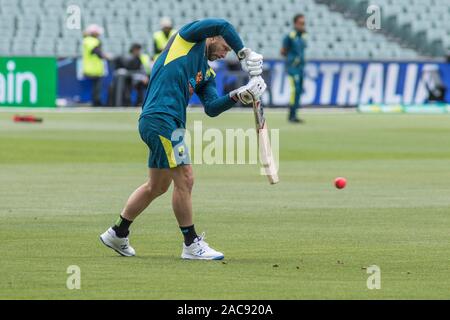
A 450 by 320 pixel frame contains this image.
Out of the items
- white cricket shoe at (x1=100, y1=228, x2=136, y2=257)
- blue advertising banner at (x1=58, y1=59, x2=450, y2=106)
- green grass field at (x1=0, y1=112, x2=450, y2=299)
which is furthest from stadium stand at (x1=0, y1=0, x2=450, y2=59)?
white cricket shoe at (x1=100, y1=228, x2=136, y2=257)

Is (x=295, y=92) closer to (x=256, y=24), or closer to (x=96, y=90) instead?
(x=96, y=90)

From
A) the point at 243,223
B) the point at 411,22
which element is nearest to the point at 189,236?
the point at 243,223

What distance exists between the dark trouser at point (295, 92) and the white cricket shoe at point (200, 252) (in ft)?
69.2

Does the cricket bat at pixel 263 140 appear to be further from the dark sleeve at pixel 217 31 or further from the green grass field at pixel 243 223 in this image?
the green grass field at pixel 243 223

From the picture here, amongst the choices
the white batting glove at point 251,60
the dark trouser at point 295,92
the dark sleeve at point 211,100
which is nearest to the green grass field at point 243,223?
the dark sleeve at point 211,100

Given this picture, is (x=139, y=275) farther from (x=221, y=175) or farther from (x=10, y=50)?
(x=10, y=50)

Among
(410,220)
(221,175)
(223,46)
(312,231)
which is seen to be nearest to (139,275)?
(223,46)

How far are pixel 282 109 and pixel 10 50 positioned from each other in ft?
27.6

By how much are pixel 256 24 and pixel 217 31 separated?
3462cm

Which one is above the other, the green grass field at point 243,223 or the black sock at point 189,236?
the black sock at point 189,236

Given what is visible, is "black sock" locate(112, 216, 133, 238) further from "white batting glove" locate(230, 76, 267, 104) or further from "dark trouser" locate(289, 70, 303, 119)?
"dark trouser" locate(289, 70, 303, 119)

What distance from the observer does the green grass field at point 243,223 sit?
9828 millimetres

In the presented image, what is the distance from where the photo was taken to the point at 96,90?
39031 mm

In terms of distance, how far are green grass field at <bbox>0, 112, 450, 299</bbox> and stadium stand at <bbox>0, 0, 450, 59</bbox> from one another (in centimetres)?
1575
